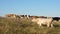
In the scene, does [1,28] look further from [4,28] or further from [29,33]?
[29,33]

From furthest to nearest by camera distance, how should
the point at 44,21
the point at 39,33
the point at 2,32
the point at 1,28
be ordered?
the point at 44,21
the point at 39,33
the point at 1,28
the point at 2,32

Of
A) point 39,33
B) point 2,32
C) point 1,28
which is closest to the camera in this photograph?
point 2,32

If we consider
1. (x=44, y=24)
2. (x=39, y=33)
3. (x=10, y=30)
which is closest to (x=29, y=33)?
(x=39, y=33)

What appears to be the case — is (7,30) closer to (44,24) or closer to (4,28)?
(4,28)

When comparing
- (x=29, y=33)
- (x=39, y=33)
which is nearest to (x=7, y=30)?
(x=29, y=33)

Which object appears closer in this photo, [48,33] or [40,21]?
[48,33]

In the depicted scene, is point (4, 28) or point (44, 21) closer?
point (4, 28)

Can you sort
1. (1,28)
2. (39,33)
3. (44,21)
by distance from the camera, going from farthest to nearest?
(44,21), (39,33), (1,28)

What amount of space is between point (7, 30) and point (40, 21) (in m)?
7.82

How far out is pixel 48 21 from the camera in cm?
1844

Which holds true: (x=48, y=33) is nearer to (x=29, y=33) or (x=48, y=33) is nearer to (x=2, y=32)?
(x=29, y=33)

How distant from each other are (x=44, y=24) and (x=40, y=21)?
0.59 meters

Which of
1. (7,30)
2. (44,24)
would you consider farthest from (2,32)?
(44,24)

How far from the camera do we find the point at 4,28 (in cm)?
1179
